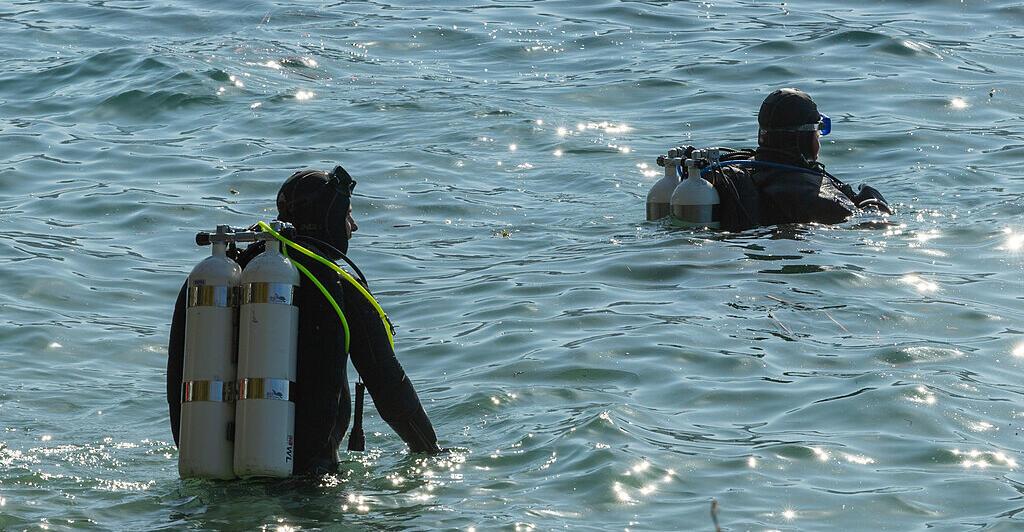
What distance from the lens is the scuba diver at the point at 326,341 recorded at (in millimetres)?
6145

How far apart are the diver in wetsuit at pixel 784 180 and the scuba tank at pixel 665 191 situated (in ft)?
0.86

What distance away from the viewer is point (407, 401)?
6.46 metres

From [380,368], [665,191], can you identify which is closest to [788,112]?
[665,191]

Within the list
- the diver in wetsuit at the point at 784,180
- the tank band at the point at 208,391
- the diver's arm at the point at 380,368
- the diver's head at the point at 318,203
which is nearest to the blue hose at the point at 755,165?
the diver in wetsuit at the point at 784,180

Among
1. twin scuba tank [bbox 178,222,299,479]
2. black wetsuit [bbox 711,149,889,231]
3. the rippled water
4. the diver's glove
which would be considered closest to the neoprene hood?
black wetsuit [bbox 711,149,889,231]

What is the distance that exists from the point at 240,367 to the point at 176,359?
0.38m

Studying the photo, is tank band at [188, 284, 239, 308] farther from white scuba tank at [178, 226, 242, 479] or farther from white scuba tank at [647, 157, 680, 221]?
white scuba tank at [647, 157, 680, 221]

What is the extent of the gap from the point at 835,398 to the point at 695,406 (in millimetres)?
646

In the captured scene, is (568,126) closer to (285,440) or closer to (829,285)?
(829,285)

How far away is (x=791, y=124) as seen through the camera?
1045 cm

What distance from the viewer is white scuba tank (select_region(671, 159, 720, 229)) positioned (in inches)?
399

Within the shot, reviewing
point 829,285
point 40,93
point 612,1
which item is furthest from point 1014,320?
point 612,1

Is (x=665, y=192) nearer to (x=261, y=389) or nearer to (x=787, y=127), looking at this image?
(x=787, y=127)

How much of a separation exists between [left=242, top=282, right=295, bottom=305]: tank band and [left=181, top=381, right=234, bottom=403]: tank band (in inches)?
13.0
